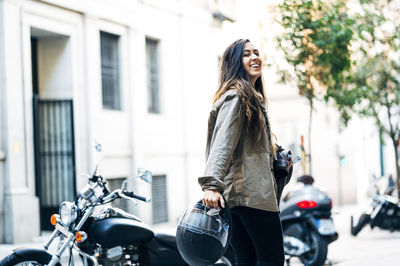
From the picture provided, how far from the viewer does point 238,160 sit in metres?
3.81

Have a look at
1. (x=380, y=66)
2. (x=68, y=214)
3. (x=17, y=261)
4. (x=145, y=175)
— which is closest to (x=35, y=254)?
(x=17, y=261)

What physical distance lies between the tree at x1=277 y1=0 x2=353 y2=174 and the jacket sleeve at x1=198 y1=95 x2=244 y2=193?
7.21 meters

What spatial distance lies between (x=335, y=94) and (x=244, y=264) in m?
8.42

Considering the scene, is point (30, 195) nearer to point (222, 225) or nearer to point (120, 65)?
point (120, 65)

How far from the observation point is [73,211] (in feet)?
17.0

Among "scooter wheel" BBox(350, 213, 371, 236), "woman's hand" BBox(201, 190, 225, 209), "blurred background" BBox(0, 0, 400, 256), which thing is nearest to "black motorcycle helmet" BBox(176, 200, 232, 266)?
"woman's hand" BBox(201, 190, 225, 209)

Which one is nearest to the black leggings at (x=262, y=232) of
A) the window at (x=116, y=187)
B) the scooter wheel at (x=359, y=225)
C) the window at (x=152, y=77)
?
the scooter wheel at (x=359, y=225)

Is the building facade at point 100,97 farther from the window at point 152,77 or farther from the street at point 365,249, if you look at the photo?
the street at point 365,249

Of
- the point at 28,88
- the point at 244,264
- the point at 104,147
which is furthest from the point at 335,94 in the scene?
the point at 244,264

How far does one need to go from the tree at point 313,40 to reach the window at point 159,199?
12.1 ft

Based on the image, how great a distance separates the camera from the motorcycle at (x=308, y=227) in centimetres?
779

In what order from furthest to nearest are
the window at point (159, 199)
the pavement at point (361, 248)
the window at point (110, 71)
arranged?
the window at point (159, 199) < the window at point (110, 71) < the pavement at point (361, 248)

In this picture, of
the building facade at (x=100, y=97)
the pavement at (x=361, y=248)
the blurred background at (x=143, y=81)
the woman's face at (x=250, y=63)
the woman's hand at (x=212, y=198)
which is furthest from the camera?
the blurred background at (x=143, y=81)

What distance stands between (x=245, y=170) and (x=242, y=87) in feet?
1.60
